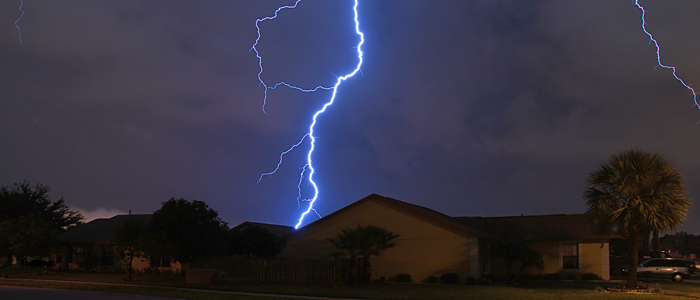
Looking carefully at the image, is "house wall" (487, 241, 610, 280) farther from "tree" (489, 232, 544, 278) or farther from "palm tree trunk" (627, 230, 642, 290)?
"palm tree trunk" (627, 230, 642, 290)

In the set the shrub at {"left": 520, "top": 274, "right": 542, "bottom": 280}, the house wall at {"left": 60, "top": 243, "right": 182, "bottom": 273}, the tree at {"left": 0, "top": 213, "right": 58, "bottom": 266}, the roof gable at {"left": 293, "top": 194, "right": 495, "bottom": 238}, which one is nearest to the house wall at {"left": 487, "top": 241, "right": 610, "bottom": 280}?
the shrub at {"left": 520, "top": 274, "right": 542, "bottom": 280}

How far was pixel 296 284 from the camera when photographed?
26.0 metres

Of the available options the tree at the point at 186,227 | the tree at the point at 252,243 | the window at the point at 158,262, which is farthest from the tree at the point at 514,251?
the tree at the point at 252,243

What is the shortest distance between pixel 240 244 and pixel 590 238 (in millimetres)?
26890

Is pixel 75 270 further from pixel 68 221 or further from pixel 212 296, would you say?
pixel 212 296

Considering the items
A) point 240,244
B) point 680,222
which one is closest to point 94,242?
point 240,244

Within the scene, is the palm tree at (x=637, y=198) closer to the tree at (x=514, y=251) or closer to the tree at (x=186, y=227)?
the tree at (x=514, y=251)

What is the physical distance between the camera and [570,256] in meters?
31.3

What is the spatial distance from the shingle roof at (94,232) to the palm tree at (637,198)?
102ft

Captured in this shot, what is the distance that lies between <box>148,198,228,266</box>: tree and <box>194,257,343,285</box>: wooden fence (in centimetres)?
96

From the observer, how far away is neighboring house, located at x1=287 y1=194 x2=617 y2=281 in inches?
1080

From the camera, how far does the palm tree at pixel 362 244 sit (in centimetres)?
2609

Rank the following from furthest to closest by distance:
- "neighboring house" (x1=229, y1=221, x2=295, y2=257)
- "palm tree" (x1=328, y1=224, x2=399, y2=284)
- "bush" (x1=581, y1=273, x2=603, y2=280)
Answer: "neighboring house" (x1=229, y1=221, x2=295, y2=257) → "bush" (x1=581, y1=273, x2=603, y2=280) → "palm tree" (x1=328, y1=224, x2=399, y2=284)

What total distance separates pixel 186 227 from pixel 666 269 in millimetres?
29290
